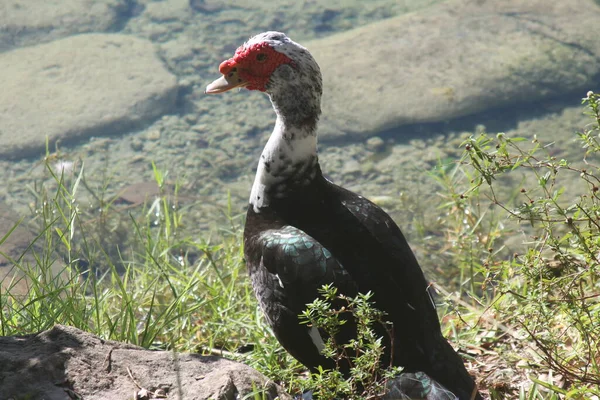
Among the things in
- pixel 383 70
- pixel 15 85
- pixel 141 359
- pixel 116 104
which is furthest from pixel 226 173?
pixel 141 359

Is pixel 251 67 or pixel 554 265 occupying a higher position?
pixel 251 67

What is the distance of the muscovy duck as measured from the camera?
103 inches

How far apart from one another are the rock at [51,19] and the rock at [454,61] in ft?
8.81

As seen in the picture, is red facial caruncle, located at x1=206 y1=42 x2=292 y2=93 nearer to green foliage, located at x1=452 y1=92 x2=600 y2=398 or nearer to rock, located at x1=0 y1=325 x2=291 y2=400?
green foliage, located at x1=452 y1=92 x2=600 y2=398

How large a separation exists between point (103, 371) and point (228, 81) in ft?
4.47

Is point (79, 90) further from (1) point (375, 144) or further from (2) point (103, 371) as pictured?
(2) point (103, 371)

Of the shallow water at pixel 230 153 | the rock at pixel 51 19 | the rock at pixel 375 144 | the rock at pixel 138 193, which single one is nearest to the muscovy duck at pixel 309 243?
the shallow water at pixel 230 153

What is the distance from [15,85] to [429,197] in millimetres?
4458

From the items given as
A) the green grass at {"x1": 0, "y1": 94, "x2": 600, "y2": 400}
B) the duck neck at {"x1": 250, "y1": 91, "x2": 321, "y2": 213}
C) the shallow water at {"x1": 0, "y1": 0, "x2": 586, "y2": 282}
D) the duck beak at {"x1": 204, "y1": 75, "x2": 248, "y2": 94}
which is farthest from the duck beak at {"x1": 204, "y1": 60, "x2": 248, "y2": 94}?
the shallow water at {"x1": 0, "y1": 0, "x2": 586, "y2": 282}

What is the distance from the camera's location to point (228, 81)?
3105mm

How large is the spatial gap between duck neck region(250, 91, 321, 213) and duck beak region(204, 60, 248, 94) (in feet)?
0.61

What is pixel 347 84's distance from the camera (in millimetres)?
7152

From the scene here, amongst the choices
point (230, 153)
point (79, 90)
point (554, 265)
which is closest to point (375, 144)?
point (230, 153)

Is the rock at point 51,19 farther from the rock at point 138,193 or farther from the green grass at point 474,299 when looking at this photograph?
the green grass at point 474,299
